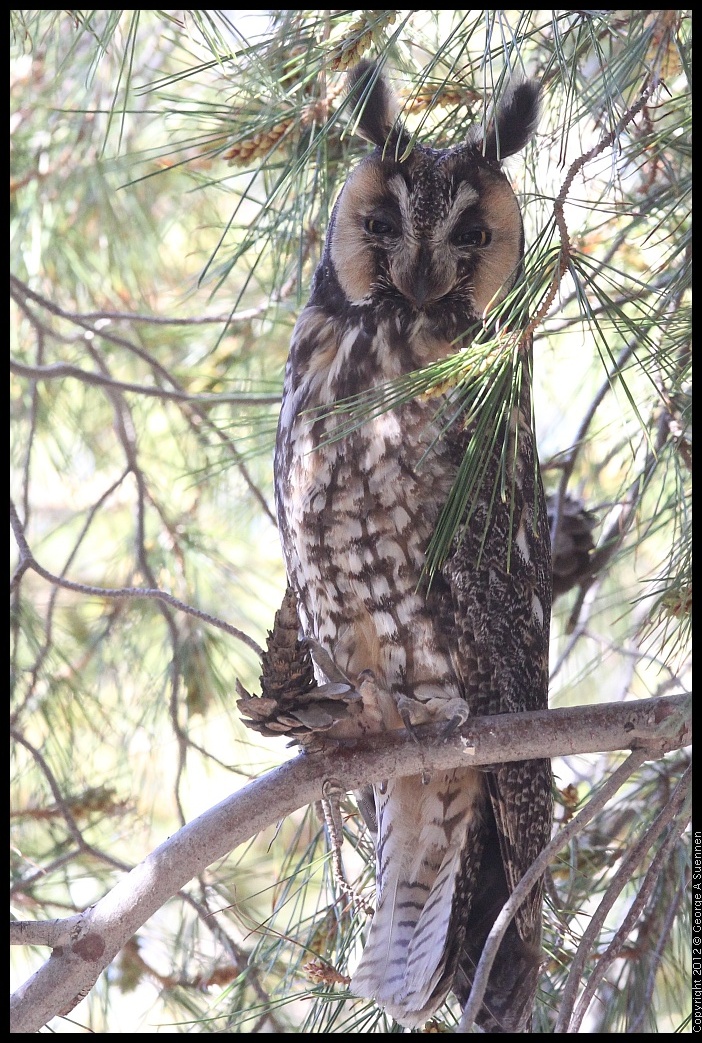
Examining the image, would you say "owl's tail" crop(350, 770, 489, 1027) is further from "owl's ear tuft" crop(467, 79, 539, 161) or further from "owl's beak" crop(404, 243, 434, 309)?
"owl's ear tuft" crop(467, 79, 539, 161)

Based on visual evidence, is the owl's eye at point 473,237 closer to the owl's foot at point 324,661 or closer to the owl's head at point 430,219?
the owl's head at point 430,219

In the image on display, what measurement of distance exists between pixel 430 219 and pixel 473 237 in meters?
0.09

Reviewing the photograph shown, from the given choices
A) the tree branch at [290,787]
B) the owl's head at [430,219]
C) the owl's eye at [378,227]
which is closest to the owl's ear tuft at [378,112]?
the owl's head at [430,219]

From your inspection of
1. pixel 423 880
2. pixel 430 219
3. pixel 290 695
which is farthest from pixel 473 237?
pixel 423 880

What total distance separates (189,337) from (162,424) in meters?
0.45

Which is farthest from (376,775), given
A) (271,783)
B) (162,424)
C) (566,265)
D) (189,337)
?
(162,424)

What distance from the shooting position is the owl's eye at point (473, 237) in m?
1.54

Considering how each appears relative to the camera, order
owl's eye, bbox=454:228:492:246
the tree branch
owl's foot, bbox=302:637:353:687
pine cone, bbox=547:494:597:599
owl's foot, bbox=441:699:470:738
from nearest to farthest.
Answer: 1. the tree branch
2. owl's foot, bbox=441:699:470:738
3. owl's foot, bbox=302:637:353:687
4. owl's eye, bbox=454:228:492:246
5. pine cone, bbox=547:494:597:599

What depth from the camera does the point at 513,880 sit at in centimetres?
148

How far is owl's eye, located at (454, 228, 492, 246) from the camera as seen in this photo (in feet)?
5.04

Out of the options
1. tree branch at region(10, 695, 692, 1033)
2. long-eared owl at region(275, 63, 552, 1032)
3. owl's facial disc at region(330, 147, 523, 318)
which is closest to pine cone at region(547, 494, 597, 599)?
long-eared owl at region(275, 63, 552, 1032)

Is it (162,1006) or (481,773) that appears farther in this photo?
(162,1006)

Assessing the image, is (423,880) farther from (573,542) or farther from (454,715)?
(573,542)
